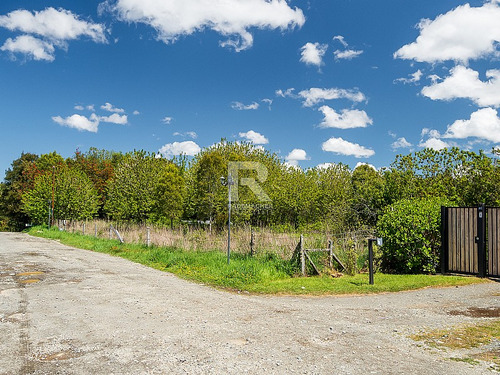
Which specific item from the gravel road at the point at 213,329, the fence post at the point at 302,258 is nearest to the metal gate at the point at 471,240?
the gravel road at the point at 213,329

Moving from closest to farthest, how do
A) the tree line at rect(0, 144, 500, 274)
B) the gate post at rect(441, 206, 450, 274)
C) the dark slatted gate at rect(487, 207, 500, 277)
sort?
the dark slatted gate at rect(487, 207, 500, 277) → the gate post at rect(441, 206, 450, 274) → the tree line at rect(0, 144, 500, 274)

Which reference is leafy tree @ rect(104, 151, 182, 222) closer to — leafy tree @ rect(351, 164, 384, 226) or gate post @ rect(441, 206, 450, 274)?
leafy tree @ rect(351, 164, 384, 226)

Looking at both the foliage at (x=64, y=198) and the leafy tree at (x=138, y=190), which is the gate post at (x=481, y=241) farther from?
the foliage at (x=64, y=198)

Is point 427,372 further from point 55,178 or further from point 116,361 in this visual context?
point 55,178

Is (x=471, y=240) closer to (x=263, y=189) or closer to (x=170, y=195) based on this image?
(x=263, y=189)

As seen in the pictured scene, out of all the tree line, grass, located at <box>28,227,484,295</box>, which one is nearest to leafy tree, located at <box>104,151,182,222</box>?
the tree line

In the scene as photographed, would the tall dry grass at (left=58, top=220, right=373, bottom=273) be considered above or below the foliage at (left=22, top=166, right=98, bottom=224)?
below

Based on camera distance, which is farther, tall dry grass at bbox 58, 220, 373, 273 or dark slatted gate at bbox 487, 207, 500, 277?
tall dry grass at bbox 58, 220, 373, 273

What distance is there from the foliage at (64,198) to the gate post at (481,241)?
39152 millimetres

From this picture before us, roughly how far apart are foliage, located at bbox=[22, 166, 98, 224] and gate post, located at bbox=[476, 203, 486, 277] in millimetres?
39152

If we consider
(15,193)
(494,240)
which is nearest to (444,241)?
(494,240)

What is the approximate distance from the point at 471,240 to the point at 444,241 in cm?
77

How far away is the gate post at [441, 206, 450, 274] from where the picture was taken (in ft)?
39.3

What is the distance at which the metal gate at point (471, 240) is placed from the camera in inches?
446
